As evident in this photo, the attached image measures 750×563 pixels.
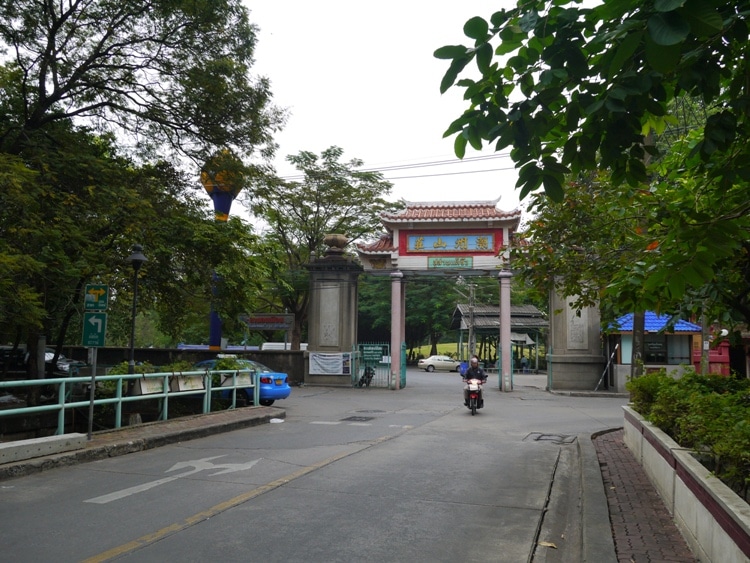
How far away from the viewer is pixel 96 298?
9.95 metres

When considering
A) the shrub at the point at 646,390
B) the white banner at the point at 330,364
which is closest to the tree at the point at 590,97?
the shrub at the point at 646,390

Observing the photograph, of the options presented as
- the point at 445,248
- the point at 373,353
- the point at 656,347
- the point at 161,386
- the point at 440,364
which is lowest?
the point at 440,364

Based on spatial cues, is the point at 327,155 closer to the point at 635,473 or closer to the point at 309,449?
the point at 309,449

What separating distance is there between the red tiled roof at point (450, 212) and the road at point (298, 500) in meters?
15.6

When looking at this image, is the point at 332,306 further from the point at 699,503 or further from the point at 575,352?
the point at 699,503

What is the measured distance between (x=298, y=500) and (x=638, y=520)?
3603mm

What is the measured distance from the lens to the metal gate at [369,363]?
28203mm

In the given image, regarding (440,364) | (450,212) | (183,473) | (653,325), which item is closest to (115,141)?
(183,473)

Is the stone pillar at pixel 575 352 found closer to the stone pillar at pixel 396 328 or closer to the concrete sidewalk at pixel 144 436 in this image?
the stone pillar at pixel 396 328

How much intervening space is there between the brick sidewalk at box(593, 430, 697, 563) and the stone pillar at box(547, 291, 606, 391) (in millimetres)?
17738

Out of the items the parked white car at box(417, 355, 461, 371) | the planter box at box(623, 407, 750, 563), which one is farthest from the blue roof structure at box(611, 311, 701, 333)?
the parked white car at box(417, 355, 461, 371)

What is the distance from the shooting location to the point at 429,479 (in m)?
8.36

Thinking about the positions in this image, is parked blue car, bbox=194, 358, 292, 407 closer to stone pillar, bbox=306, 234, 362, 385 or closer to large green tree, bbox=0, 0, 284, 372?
large green tree, bbox=0, 0, 284, 372

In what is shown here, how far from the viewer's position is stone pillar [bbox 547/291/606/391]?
27.0 metres
